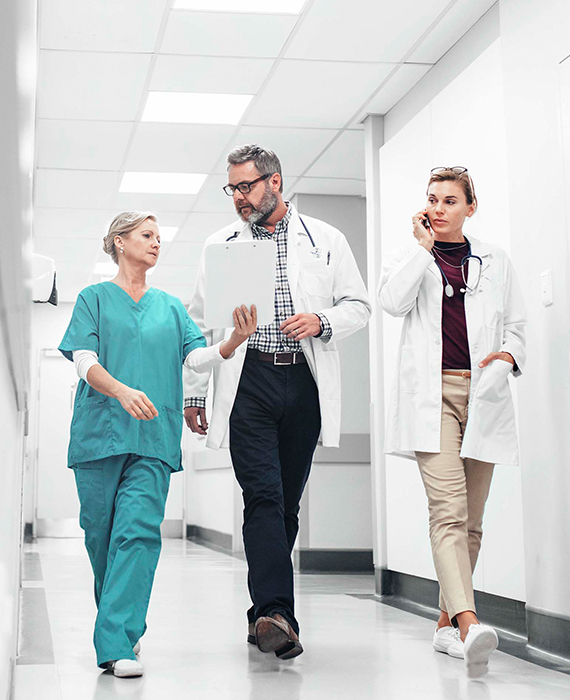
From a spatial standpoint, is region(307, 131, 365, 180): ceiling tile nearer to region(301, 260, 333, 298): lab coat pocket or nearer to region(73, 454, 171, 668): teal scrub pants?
region(301, 260, 333, 298): lab coat pocket

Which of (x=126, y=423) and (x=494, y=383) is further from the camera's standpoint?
(x=494, y=383)

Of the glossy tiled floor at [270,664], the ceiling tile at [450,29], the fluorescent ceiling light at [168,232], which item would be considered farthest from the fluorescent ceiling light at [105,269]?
the ceiling tile at [450,29]

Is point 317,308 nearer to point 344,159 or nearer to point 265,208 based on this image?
point 265,208

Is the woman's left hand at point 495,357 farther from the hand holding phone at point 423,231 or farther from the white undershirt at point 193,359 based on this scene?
the white undershirt at point 193,359

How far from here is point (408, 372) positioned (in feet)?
9.36

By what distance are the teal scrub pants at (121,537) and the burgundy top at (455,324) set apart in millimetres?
948

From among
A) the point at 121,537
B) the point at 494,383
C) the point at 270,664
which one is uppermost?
the point at 494,383

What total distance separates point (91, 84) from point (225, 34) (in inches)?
35.3

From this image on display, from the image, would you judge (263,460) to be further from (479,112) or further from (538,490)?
(479,112)

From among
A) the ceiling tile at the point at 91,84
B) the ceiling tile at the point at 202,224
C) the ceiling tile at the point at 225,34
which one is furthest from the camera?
the ceiling tile at the point at 202,224

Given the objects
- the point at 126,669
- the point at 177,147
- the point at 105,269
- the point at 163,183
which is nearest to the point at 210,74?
the point at 177,147

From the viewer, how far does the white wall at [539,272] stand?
294 cm

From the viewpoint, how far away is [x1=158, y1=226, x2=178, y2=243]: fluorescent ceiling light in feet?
25.1

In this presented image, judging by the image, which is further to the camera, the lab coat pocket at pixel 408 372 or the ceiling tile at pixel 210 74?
the ceiling tile at pixel 210 74
